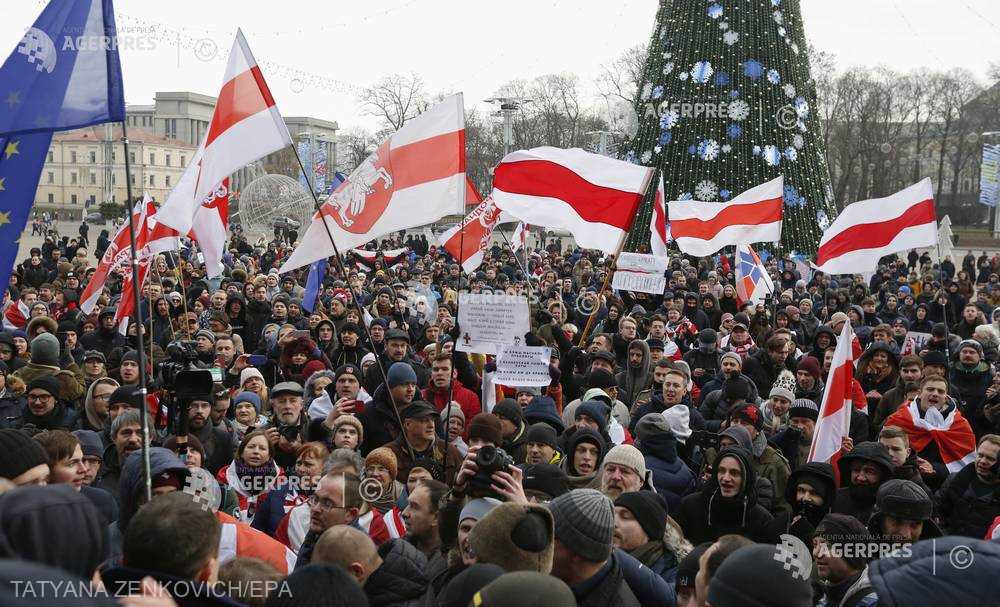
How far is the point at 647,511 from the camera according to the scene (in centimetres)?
424

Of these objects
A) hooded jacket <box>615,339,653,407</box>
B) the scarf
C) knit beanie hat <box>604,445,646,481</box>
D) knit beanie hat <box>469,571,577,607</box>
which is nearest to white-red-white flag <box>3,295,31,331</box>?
hooded jacket <box>615,339,653,407</box>

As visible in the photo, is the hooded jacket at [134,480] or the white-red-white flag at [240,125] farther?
the white-red-white flag at [240,125]

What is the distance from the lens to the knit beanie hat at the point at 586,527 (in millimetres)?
3129

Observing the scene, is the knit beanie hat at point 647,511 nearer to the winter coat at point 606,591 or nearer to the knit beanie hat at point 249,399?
the winter coat at point 606,591

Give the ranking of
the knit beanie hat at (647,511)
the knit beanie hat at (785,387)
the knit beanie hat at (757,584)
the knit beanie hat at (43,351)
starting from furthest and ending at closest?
1. the knit beanie hat at (43,351)
2. the knit beanie hat at (785,387)
3. the knit beanie hat at (647,511)
4. the knit beanie hat at (757,584)

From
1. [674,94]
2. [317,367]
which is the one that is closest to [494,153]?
[674,94]

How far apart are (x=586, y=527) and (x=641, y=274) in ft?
27.6

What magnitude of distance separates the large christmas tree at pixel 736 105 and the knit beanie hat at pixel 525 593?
18.0 metres

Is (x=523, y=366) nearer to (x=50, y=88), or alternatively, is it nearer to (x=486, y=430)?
(x=486, y=430)

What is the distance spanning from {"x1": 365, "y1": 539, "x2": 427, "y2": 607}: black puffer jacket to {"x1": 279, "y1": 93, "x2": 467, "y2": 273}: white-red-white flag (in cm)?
343

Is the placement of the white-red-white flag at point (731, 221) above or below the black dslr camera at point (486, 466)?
above

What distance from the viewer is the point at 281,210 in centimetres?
3694

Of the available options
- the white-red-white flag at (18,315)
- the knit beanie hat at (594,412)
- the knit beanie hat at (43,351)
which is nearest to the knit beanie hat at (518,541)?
the knit beanie hat at (594,412)

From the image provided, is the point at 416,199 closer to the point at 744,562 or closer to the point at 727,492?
the point at 727,492
